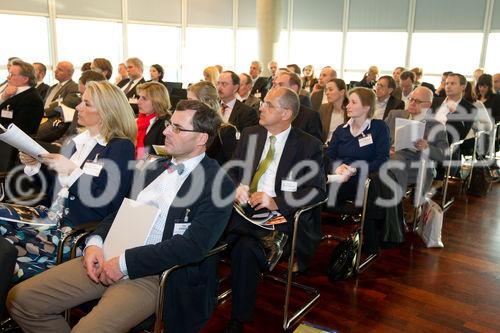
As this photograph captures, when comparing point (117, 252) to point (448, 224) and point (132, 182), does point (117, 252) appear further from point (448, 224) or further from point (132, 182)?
point (448, 224)

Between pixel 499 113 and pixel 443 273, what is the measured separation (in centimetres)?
350

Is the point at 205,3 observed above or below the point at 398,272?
above

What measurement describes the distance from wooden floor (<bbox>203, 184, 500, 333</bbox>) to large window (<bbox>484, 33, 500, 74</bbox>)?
6.89 meters

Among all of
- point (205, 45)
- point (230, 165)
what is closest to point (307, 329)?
point (230, 165)

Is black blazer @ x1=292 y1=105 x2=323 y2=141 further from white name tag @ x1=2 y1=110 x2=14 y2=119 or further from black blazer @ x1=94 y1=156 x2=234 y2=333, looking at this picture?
white name tag @ x1=2 y1=110 x2=14 y2=119

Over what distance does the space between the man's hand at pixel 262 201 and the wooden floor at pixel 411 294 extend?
0.74 metres

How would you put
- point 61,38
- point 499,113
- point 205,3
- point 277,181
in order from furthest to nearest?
point 205,3, point 61,38, point 499,113, point 277,181

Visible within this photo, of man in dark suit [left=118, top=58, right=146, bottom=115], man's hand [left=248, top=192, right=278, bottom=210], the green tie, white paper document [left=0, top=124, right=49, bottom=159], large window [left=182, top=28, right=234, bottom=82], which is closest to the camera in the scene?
white paper document [left=0, top=124, right=49, bottom=159]

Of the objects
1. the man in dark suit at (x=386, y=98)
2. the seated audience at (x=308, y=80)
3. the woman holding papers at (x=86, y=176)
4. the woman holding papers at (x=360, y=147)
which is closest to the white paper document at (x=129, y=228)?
the woman holding papers at (x=86, y=176)

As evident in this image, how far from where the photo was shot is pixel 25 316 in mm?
1810

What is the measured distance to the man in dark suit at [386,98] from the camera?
528 centimetres

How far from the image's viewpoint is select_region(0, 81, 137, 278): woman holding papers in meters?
2.11

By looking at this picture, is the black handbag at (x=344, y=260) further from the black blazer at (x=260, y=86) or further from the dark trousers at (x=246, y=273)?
the black blazer at (x=260, y=86)

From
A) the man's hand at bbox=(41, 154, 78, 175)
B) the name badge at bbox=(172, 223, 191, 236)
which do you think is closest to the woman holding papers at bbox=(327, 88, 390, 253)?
the name badge at bbox=(172, 223, 191, 236)
